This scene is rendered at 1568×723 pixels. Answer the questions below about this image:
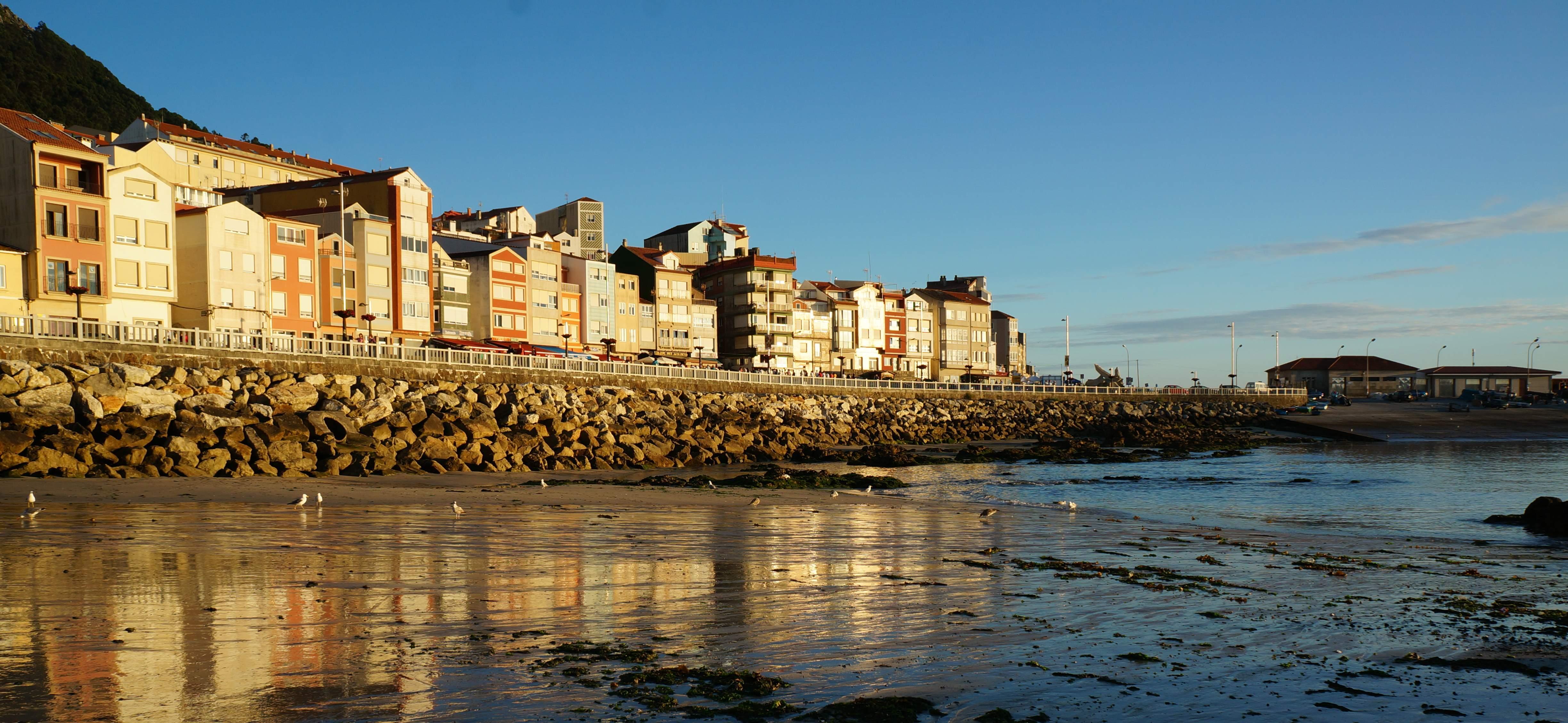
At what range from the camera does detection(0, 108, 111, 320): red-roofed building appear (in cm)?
4381

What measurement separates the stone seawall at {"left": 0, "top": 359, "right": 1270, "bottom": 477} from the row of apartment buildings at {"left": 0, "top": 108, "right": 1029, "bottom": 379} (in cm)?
779

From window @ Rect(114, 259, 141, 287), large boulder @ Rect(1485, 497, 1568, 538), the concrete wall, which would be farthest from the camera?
window @ Rect(114, 259, 141, 287)

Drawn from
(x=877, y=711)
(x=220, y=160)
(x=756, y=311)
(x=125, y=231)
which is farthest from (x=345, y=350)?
(x=756, y=311)

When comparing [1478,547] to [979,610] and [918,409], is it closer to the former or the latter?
[979,610]

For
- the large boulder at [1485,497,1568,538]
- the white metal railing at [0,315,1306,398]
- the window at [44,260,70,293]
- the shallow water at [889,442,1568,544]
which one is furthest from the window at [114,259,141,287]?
the large boulder at [1485,497,1568,538]

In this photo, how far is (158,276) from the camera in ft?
159

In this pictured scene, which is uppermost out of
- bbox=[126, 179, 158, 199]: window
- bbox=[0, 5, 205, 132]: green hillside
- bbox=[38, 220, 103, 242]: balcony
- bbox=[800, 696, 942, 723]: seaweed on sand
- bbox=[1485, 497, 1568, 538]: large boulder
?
bbox=[0, 5, 205, 132]: green hillside

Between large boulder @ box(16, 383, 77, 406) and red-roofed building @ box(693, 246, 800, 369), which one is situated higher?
red-roofed building @ box(693, 246, 800, 369)

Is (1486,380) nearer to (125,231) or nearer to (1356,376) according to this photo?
(1356,376)

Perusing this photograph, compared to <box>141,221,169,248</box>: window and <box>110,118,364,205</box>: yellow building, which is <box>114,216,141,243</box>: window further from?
<box>110,118,364,205</box>: yellow building

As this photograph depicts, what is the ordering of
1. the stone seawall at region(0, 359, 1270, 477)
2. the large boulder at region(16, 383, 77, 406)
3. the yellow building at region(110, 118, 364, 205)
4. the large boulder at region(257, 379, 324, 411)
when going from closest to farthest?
the stone seawall at region(0, 359, 1270, 477) < the large boulder at region(16, 383, 77, 406) < the large boulder at region(257, 379, 324, 411) < the yellow building at region(110, 118, 364, 205)

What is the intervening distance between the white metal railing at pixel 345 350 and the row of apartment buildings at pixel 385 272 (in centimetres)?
295

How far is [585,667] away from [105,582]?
6.65 metres

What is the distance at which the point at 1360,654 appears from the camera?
1112cm
